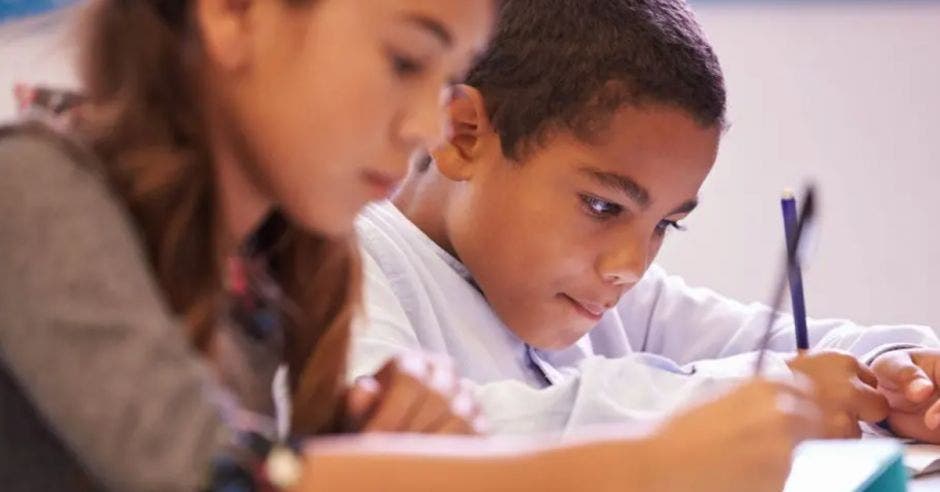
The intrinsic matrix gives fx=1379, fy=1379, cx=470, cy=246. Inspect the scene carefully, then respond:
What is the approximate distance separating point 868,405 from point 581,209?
26 cm

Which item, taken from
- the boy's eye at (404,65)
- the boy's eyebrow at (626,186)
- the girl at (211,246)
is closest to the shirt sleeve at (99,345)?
the girl at (211,246)

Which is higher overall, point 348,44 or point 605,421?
point 348,44

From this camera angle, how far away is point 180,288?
517 millimetres

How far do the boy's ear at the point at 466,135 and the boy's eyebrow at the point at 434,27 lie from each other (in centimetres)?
48

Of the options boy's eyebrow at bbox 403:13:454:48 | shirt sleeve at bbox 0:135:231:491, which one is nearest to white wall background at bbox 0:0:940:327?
boy's eyebrow at bbox 403:13:454:48

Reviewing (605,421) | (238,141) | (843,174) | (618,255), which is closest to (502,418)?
(605,421)

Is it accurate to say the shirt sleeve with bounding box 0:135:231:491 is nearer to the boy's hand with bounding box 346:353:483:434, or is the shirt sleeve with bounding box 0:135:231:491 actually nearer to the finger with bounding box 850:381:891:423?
the boy's hand with bounding box 346:353:483:434

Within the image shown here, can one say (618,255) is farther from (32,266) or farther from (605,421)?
(32,266)

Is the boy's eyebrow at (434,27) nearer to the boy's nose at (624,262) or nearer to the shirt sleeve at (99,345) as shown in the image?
the shirt sleeve at (99,345)

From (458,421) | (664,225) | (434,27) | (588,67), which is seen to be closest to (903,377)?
(664,225)

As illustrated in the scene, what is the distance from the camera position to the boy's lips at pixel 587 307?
104 cm

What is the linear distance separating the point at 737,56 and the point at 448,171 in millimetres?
737

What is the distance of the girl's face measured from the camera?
54 cm

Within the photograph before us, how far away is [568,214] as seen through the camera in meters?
0.99
